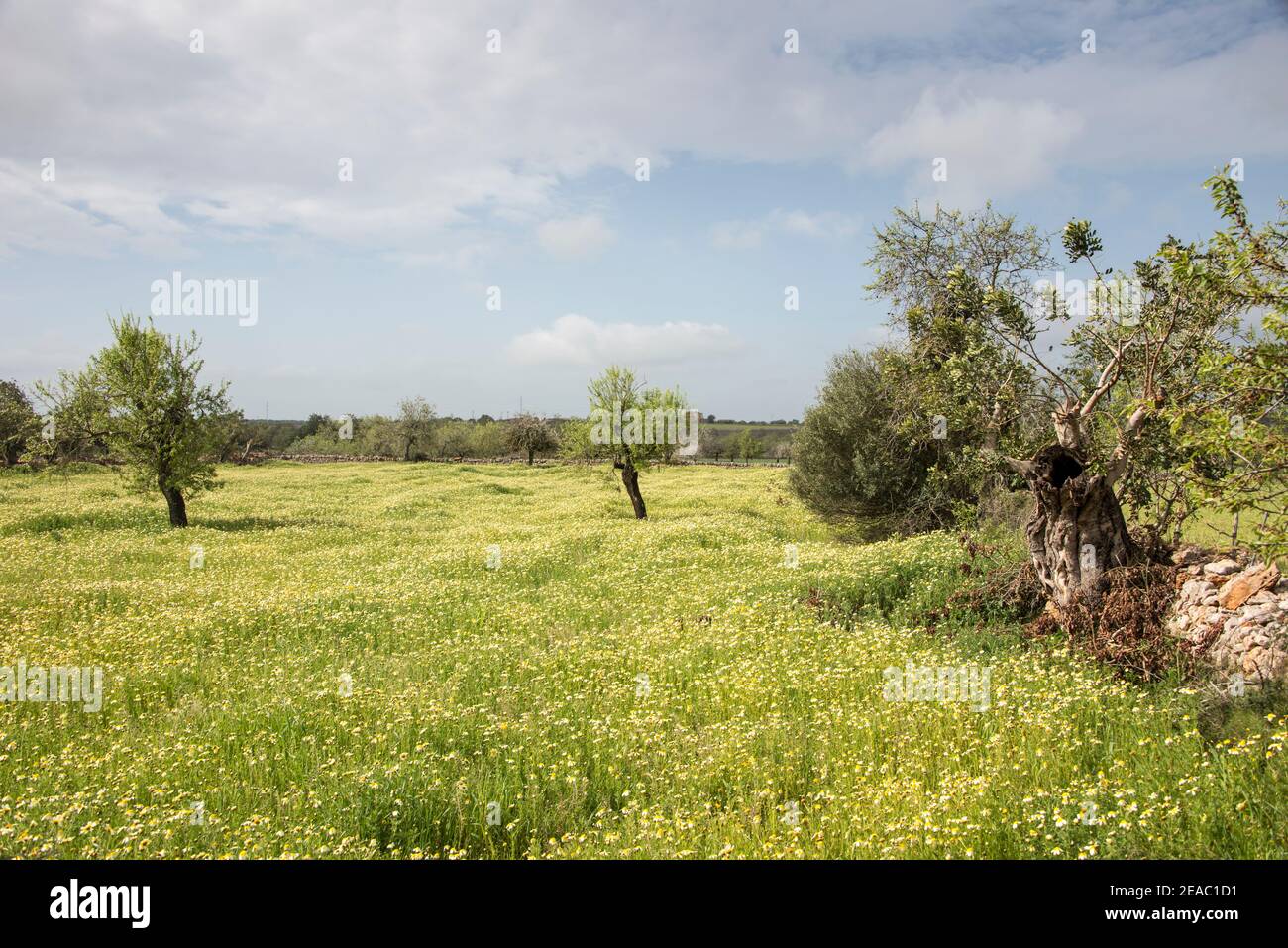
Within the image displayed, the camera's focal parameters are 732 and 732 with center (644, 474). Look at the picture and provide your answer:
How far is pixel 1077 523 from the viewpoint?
11.0 meters

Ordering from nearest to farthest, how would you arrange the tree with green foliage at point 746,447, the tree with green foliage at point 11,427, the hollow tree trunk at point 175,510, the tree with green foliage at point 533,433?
1. the hollow tree trunk at point 175,510
2. the tree with green foliage at point 11,427
3. the tree with green foliage at point 533,433
4. the tree with green foliage at point 746,447

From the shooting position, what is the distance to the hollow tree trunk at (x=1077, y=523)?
10836 millimetres

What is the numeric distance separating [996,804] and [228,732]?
8230mm

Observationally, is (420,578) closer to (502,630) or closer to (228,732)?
(502,630)

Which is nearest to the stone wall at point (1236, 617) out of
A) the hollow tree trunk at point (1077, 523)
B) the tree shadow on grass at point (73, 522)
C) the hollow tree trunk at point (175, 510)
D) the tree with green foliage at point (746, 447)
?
the hollow tree trunk at point (1077, 523)

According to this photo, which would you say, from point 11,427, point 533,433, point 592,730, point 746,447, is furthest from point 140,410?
point 746,447

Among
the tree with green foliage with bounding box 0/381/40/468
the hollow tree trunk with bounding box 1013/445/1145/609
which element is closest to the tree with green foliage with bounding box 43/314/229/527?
the tree with green foliage with bounding box 0/381/40/468

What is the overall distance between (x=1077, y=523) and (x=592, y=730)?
7.84 metres

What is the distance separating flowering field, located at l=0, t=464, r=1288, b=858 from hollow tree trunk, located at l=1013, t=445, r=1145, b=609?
1.21 meters

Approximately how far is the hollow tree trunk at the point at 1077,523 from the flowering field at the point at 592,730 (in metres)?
1.21

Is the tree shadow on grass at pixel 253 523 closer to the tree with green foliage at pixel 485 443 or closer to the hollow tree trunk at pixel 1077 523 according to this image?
the hollow tree trunk at pixel 1077 523
